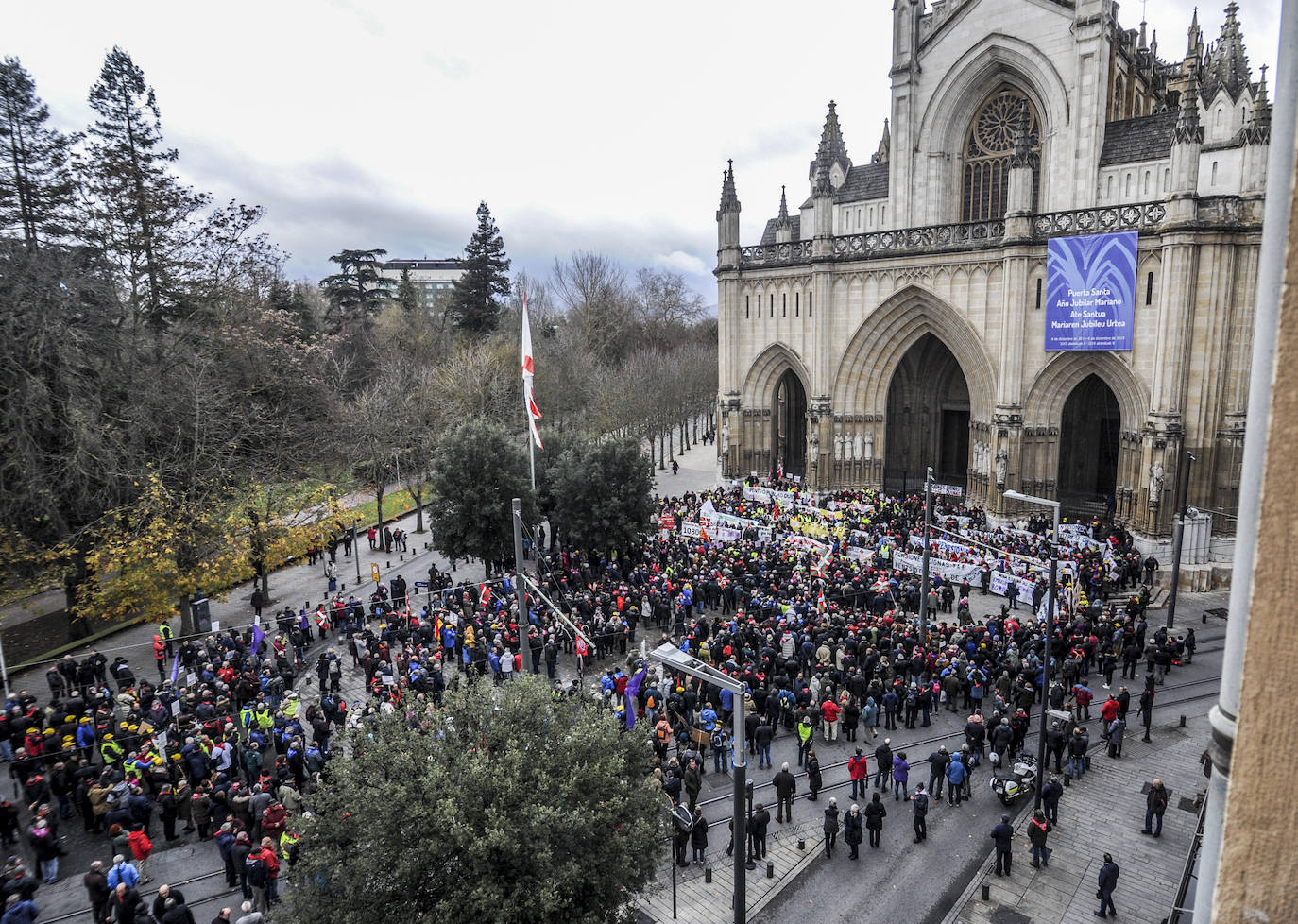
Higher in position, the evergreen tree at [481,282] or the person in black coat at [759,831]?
the evergreen tree at [481,282]

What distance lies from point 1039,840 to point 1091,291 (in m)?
23.3

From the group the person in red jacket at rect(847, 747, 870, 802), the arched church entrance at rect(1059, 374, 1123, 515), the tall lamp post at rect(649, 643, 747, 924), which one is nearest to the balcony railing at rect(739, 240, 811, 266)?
the arched church entrance at rect(1059, 374, 1123, 515)

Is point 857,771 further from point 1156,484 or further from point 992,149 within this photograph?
point 992,149

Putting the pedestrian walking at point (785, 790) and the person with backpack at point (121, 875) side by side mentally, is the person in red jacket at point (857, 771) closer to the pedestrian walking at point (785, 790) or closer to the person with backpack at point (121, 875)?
the pedestrian walking at point (785, 790)

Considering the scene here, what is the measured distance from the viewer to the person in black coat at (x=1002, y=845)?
40.4 feet

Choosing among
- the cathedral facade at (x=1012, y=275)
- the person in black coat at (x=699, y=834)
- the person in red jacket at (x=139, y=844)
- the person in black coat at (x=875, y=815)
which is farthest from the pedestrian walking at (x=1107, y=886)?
the cathedral facade at (x=1012, y=275)

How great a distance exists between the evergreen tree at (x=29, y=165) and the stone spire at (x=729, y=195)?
26.8 metres

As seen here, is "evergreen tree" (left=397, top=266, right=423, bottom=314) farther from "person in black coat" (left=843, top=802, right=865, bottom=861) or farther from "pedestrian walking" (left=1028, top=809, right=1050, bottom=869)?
"pedestrian walking" (left=1028, top=809, right=1050, bottom=869)

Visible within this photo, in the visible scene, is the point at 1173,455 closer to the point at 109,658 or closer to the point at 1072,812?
the point at 1072,812

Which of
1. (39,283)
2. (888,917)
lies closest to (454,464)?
(39,283)

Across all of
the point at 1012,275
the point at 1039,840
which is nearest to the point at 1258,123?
the point at 1012,275

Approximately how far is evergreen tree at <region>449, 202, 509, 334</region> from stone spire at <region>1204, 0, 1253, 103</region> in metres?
45.4

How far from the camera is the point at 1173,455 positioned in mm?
28078

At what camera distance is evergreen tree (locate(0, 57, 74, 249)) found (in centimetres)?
2489
